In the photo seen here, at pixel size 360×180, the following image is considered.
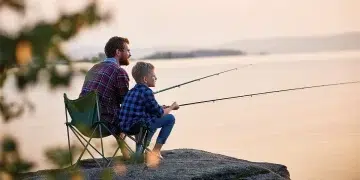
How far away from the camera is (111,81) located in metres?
5.26

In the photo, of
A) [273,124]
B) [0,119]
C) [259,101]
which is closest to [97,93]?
[0,119]

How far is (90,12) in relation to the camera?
160 centimetres

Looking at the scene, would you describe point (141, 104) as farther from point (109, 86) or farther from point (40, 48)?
point (40, 48)

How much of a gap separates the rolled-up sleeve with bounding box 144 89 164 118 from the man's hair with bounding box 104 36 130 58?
37 centimetres

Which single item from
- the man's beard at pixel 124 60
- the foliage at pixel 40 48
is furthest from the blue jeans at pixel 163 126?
the foliage at pixel 40 48

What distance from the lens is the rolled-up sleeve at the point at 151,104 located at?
5.13 m

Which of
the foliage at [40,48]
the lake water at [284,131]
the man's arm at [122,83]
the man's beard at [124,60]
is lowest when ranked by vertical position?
the lake water at [284,131]

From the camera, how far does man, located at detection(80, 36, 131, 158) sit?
206 inches

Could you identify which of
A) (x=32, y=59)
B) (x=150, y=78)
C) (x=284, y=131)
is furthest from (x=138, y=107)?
(x=284, y=131)

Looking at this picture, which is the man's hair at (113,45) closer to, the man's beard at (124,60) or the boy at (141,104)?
the man's beard at (124,60)

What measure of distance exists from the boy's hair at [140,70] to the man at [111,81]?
0.15 m

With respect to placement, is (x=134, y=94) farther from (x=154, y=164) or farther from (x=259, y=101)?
(x=259, y=101)

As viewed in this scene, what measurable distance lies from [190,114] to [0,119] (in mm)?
15439

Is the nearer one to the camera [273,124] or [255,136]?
[255,136]
